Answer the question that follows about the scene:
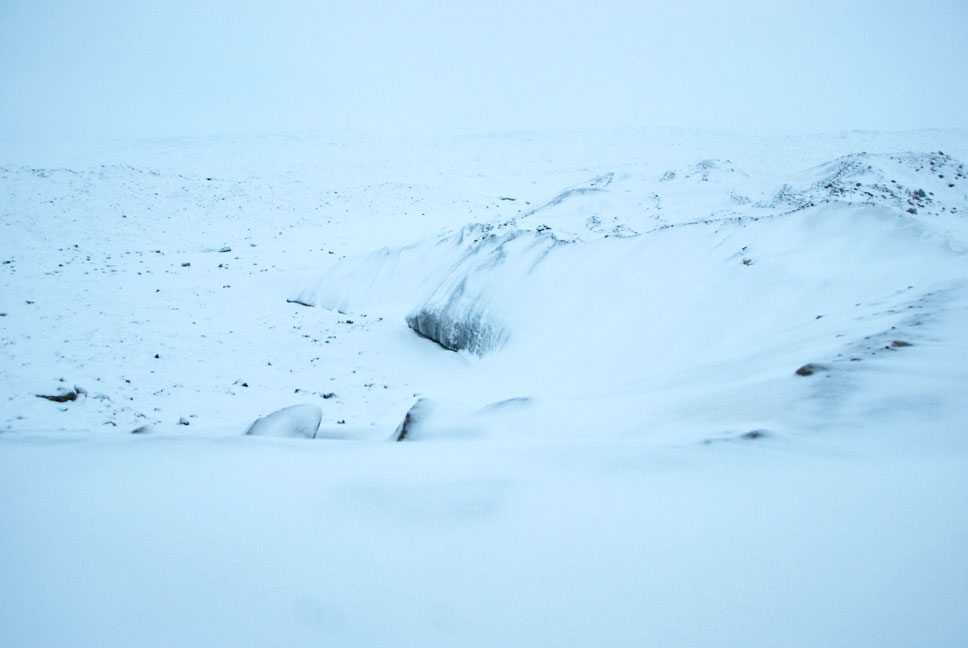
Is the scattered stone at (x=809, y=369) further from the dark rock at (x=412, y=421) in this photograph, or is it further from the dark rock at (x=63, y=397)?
the dark rock at (x=63, y=397)

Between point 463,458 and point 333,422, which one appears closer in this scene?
point 463,458

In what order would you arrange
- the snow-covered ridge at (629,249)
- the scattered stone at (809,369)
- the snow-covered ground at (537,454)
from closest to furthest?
1. the snow-covered ground at (537,454)
2. the scattered stone at (809,369)
3. the snow-covered ridge at (629,249)

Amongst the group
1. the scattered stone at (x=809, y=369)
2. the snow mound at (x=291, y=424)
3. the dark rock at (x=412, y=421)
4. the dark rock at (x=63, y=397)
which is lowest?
the dark rock at (x=63, y=397)

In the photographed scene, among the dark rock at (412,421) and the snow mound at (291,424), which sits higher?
the dark rock at (412,421)

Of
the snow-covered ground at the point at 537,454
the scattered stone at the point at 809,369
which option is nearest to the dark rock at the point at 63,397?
the snow-covered ground at the point at 537,454

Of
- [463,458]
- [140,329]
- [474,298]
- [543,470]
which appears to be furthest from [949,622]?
[140,329]

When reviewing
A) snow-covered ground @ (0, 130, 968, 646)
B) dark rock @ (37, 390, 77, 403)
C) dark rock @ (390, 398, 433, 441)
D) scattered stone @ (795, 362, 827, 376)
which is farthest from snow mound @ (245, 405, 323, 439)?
dark rock @ (37, 390, 77, 403)

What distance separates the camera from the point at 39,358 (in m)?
5.09

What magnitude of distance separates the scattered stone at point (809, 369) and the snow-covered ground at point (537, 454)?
0.05 ft

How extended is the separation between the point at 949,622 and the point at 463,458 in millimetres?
1167

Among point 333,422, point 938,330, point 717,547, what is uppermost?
point 938,330

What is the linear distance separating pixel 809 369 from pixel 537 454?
1178mm

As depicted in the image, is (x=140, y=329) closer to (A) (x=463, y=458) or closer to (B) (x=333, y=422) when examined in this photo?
(B) (x=333, y=422)

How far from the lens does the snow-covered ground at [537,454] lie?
97cm
